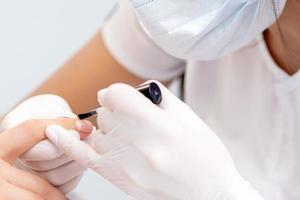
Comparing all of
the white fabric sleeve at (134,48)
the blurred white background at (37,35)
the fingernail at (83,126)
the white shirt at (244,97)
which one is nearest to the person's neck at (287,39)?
the white shirt at (244,97)

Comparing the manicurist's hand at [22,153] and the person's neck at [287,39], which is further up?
the manicurist's hand at [22,153]

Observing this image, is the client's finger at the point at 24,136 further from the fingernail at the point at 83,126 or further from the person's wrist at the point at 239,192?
the person's wrist at the point at 239,192

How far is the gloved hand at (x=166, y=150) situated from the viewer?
64 centimetres

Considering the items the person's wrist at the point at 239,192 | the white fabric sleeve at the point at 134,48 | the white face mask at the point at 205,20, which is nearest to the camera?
the person's wrist at the point at 239,192

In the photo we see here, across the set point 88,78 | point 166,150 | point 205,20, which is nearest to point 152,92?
point 166,150

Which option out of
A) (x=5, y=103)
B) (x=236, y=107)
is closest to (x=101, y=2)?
(x=5, y=103)

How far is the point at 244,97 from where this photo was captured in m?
0.97

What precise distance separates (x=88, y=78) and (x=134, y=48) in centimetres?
12

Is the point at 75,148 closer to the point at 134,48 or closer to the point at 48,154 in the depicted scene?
the point at 48,154

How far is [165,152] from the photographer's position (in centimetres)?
65

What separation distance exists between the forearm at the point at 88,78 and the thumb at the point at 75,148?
15.6 inches

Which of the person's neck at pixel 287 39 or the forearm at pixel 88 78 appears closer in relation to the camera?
the person's neck at pixel 287 39

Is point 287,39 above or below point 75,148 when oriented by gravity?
below

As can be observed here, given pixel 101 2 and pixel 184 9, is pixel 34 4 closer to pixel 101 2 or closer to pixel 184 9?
pixel 101 2
